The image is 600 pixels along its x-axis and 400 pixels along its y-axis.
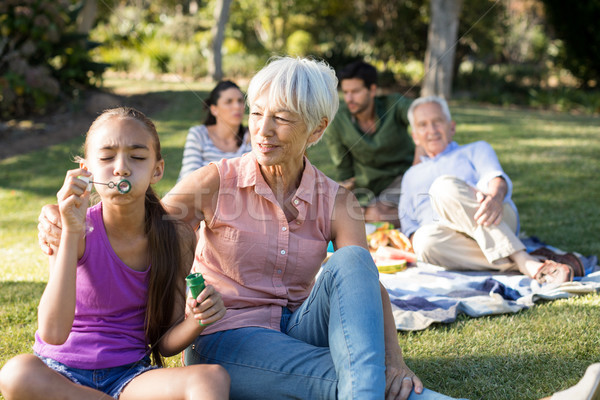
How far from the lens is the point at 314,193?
8.67 feet

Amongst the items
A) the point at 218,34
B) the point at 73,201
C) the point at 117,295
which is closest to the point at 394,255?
the point at 117,295

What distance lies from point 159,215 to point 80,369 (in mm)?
638

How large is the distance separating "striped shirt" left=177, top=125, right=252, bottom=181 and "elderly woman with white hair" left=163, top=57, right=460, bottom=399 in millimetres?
2710

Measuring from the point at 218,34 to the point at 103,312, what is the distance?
Result: 14.6 metres

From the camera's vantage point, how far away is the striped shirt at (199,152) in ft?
17.4

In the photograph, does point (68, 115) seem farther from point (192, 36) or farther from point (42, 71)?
point (192, 36)

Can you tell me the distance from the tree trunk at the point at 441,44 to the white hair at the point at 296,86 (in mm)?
11699

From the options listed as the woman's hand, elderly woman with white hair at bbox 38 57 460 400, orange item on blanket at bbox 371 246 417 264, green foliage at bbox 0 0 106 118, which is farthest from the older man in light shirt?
green foliage at bbox 0 0 106 118

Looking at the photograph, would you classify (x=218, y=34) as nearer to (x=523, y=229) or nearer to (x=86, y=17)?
(x=86, y=17)

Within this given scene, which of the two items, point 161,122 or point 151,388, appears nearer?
point 151,388

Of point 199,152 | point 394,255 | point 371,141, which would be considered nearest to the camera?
point 394,255

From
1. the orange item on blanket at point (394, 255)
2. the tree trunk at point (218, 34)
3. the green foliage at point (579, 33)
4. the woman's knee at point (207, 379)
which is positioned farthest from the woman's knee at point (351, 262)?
the tree trunk at point (218, 34)

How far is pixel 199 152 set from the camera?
5371 millimetres

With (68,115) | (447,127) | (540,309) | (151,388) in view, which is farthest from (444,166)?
(68,115)
